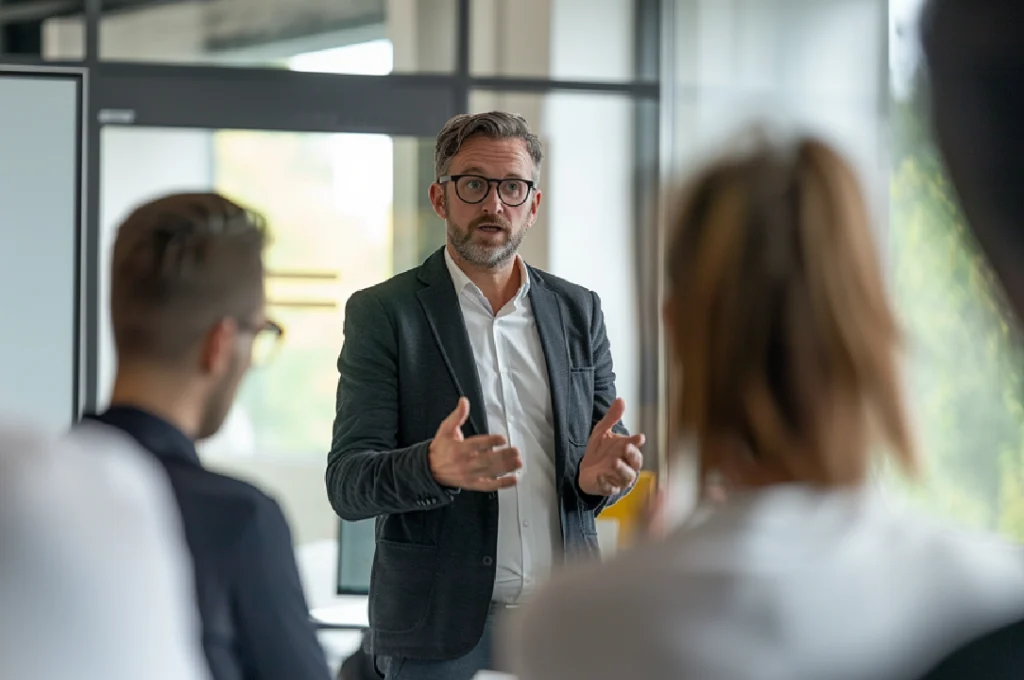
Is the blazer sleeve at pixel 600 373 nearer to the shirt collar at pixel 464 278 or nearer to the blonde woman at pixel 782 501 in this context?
the shirt collar at pixel 464 278

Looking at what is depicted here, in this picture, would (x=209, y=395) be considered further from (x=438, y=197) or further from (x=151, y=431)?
(x=438, y=197)

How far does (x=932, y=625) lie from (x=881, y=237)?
1.19 ft

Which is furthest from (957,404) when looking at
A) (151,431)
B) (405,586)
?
(151,431)

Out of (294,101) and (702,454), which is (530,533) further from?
(294,101)

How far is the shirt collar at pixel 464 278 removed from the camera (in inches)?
97.1

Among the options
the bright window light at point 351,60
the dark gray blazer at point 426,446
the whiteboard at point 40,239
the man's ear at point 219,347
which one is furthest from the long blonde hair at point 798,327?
the whiteboard at point 40,239

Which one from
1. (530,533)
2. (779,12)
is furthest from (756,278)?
(779,12)

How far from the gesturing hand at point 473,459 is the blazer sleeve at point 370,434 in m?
0.07

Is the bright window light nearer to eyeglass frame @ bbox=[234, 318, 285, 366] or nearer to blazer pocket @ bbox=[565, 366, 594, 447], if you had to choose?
blazer pocket @ bbox=[565, 366, 594, 447]

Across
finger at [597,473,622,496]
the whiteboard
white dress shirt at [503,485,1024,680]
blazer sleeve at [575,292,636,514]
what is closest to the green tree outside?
blazer sleeve at [575,292,636,514]

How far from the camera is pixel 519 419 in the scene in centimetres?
238

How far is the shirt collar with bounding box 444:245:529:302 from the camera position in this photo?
8.09 ft

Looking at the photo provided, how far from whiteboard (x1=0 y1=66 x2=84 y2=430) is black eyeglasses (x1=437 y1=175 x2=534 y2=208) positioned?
3296 mm

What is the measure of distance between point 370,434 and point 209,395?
0.87 meters
